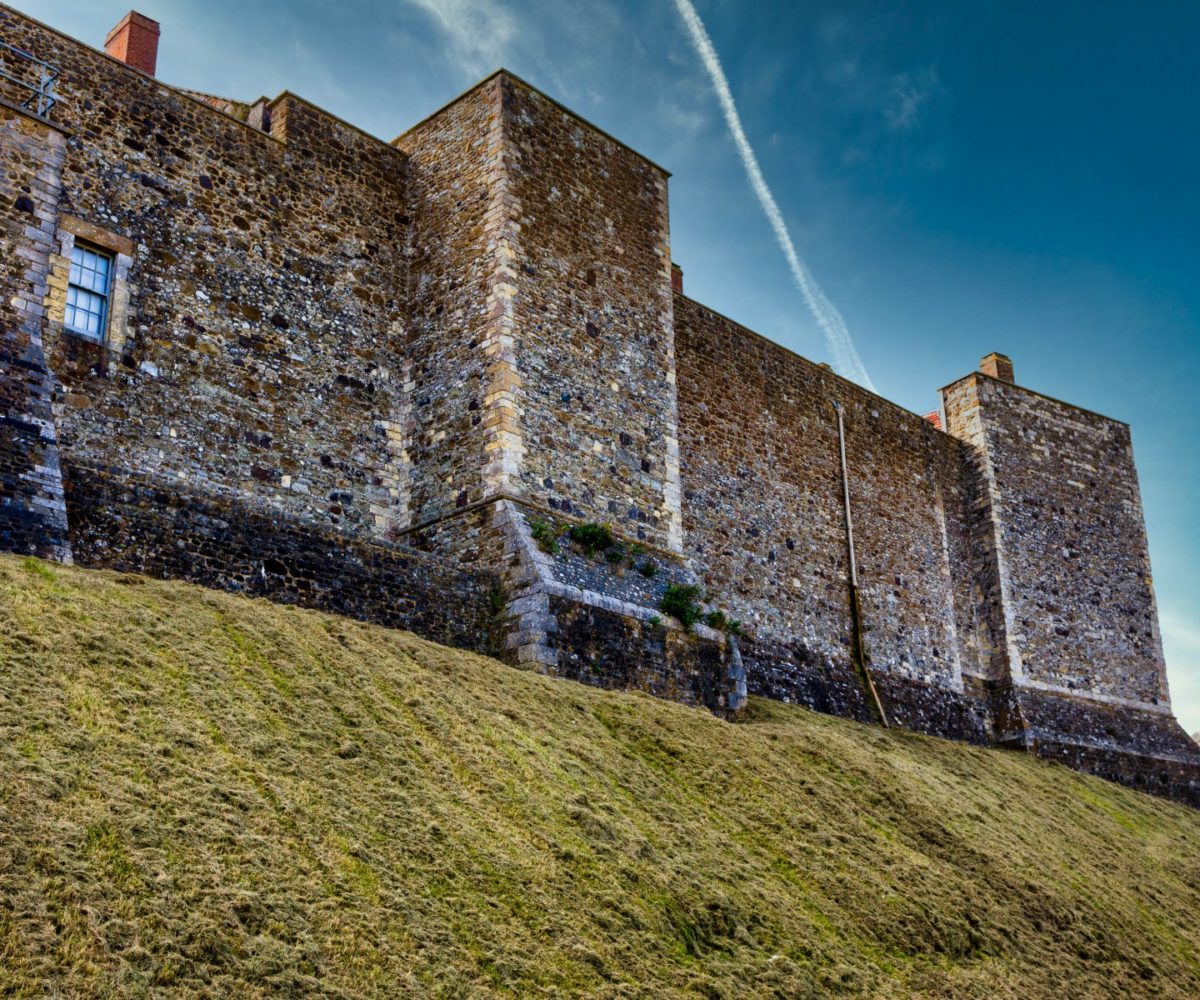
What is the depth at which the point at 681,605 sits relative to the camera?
16.5m

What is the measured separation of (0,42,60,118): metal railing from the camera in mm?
14164

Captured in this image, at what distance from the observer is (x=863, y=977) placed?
388 inches

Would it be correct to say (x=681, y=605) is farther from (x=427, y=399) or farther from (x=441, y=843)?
(x=441, y=843)

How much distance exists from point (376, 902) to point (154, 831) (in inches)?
51.4

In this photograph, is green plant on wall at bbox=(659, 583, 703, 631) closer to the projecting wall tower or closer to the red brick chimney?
the projecting wall tower

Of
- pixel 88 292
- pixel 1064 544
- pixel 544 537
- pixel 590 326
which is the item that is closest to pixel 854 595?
pixel 1064 544

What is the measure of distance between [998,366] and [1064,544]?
431 cm

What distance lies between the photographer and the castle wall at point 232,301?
14469mm

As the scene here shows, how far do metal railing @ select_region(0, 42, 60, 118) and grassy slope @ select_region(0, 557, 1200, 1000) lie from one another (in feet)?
20.5

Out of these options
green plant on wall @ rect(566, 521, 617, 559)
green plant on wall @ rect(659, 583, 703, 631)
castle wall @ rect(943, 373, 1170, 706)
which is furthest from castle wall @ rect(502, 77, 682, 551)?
castle wall @ rect(943, 373, 1170, 706)

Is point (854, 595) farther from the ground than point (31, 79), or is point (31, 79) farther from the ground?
point (31, 79)

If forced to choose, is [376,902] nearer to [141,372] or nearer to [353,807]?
[353,807]

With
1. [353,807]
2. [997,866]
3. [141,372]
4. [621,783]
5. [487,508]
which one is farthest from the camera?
[487,508]

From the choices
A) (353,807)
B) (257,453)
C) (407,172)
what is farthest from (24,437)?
(407,172)
